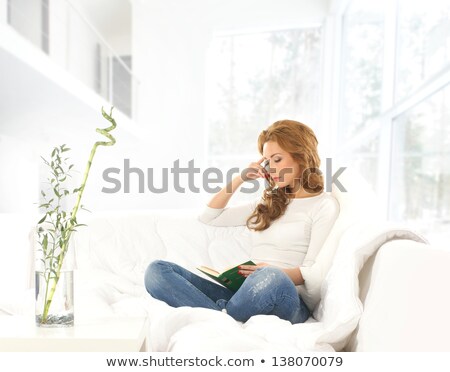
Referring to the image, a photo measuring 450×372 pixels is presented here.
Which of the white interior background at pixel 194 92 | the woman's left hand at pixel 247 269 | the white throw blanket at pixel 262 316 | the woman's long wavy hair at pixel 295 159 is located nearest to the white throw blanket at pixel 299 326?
the white throw blanket at pixel 262 316

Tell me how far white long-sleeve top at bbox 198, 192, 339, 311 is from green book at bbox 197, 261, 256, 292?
6.5 inches

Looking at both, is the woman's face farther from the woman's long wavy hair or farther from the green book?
the green book

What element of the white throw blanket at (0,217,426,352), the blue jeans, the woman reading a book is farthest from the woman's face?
the blue jeans

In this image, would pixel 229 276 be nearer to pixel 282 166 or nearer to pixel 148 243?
pixel 282 166

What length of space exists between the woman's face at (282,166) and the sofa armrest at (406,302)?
555mm

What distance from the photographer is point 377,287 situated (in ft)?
3.91

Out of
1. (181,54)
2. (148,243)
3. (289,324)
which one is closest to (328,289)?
(289,324)

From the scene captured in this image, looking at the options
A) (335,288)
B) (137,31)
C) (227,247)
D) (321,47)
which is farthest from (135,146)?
(335,288)

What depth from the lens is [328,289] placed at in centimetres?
139

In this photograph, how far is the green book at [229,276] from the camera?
1511mm

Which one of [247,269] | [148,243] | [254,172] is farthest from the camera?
[148,243]

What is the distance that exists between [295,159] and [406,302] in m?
0.81

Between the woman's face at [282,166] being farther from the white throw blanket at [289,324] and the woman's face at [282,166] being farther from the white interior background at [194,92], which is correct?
the white interior background at [194,92]

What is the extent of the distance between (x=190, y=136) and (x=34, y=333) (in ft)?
14.6
